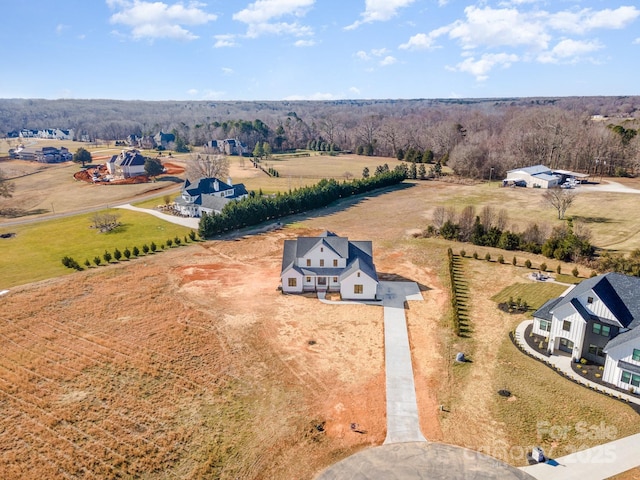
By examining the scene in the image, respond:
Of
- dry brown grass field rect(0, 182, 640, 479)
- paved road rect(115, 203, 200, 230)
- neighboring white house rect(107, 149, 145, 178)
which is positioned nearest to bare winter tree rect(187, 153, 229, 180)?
neighboring white house rect(107, 149, 145, 178)

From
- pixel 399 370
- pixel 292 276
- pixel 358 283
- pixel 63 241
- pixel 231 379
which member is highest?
pixel 292 276

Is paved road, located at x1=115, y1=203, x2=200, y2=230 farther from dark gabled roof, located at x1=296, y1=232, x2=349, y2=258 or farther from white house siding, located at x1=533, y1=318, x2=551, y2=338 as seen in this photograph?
white house siding, located at x1=533, y1=318, x2=551, y2=338

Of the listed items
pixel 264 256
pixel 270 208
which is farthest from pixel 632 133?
pixel 264 256

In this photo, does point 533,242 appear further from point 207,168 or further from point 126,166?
point 126,166

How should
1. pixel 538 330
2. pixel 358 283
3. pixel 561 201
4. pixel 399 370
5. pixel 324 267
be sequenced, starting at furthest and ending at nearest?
pixel 561 201, pixel 324 267, pixel 358 283, pixel 538 330, pixel 399 370

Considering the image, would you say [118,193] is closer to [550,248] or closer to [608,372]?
[550,248]

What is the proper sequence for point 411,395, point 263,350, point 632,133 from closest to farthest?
point 411,395 → point 263,350 → point 632,133

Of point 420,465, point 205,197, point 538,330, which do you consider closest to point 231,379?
point 420,465

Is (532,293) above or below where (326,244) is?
below
